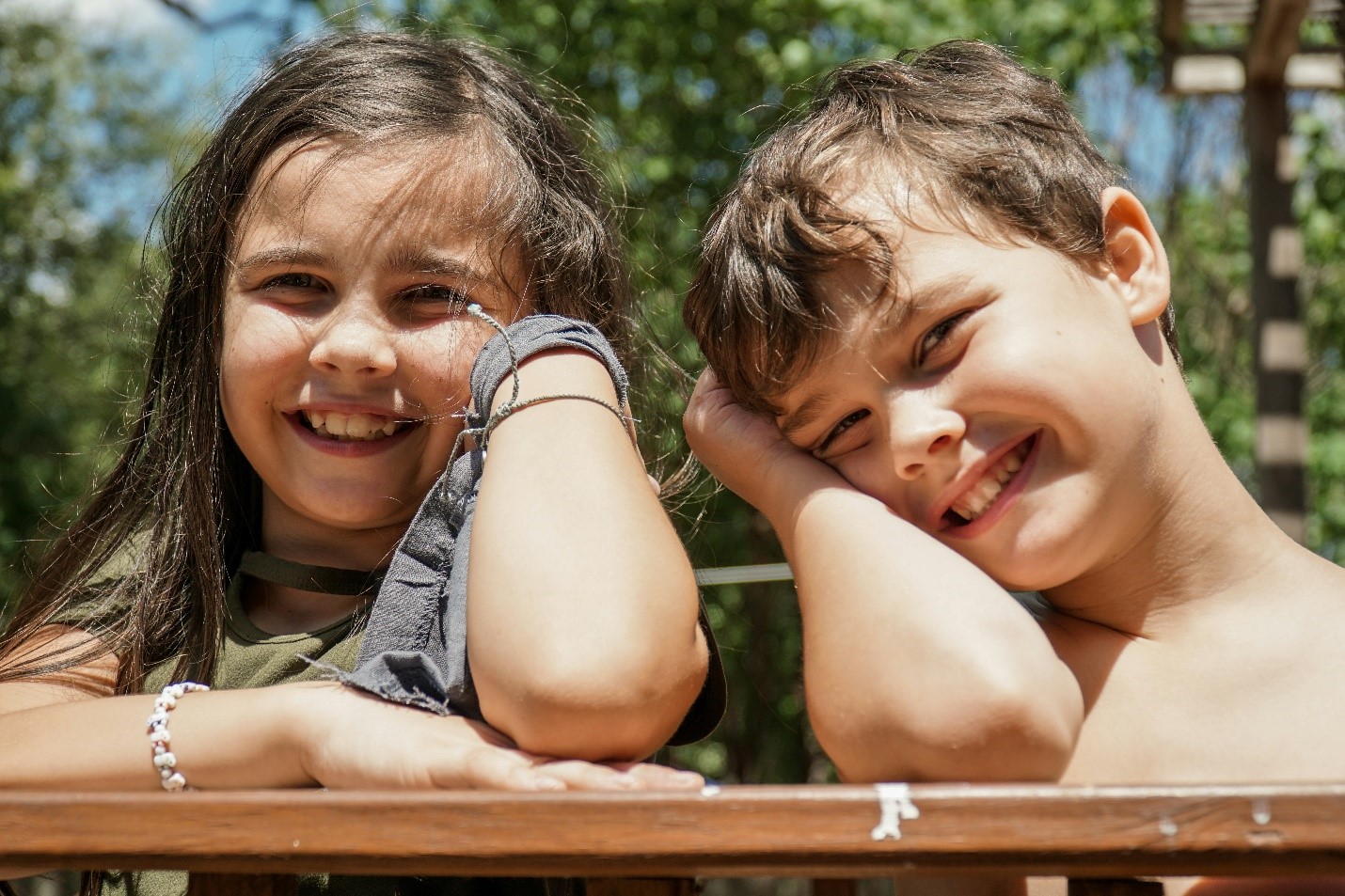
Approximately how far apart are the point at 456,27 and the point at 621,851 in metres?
4.89

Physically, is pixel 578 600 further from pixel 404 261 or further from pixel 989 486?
pixel 404 261

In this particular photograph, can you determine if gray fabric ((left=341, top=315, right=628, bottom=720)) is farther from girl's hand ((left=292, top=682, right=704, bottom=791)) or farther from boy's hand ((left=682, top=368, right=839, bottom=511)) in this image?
boy's hand ((left=682, top=368, right=839, bottom=511))

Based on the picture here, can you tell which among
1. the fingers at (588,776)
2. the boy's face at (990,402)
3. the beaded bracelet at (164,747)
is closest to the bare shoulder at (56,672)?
the beaded bracelet at (164,747)

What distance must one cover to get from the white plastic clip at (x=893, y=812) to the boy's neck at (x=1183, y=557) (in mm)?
778

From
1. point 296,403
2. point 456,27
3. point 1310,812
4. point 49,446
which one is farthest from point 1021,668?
point 49,446

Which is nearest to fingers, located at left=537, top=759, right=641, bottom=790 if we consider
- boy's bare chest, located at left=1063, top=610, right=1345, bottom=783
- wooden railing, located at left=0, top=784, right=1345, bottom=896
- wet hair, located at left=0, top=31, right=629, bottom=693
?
wooden railing, located at left=0, top=784, right=1345, bottom=896

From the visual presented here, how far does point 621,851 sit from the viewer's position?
3.18ft

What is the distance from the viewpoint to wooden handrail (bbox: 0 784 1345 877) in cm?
92

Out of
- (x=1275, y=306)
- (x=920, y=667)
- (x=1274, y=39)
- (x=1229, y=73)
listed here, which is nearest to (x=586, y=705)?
(x=920, y=667)

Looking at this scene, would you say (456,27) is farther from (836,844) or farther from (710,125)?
(836,844)

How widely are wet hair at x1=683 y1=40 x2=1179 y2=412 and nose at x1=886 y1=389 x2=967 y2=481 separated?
0.14 m

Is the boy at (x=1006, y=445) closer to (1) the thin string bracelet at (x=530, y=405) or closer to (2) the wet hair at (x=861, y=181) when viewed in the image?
(2) the wet hair at (x=861, y=181)

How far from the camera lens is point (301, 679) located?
70.9 inches

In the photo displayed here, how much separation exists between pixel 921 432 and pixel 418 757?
67 centimetres
